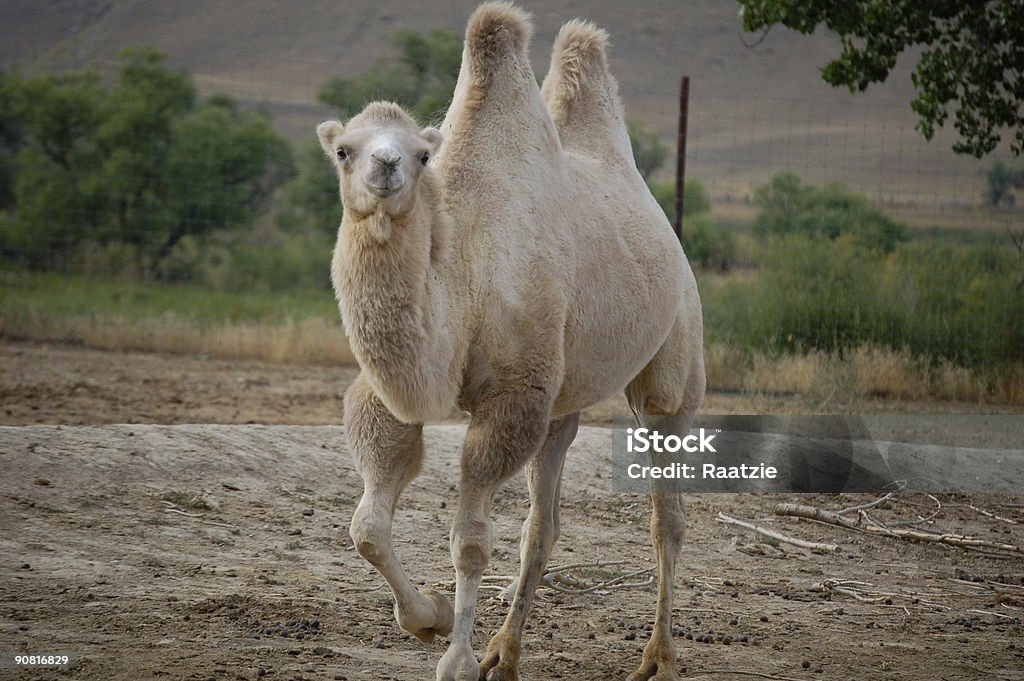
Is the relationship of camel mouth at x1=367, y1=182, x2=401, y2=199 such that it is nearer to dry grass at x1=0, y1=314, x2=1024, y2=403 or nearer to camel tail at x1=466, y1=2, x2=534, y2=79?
camel tail at x1=466, y1=2, x2=534, y2=79

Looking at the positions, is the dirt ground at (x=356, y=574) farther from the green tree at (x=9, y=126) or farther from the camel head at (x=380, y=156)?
the green tree at (x=9, y=126)

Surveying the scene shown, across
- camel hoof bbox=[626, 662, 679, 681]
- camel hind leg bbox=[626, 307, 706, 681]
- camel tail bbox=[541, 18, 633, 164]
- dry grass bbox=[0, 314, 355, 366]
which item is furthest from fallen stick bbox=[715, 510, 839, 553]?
dry grass bbox=[0, 314, 355, 366]

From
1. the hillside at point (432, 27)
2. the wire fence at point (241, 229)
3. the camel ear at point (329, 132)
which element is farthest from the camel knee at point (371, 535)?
the hillside at point (432, 27)

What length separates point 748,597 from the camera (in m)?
6.39

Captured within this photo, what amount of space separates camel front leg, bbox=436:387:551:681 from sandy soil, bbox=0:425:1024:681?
509 mm

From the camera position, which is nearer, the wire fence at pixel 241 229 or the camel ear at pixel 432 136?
the camel ear at pixel 432 136

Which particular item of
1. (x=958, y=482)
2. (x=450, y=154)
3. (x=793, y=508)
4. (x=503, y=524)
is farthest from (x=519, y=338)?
(x=958, y=482)

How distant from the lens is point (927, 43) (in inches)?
399

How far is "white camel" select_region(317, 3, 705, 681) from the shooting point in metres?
4.18

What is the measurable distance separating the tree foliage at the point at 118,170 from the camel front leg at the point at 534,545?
11713 millimetres

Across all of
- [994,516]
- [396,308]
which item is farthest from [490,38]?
[994,516]

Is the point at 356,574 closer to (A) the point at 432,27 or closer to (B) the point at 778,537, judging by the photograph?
(B) the point at 778,537

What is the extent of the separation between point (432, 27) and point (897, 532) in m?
52.8

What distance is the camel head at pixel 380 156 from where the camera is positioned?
3.99 metres
